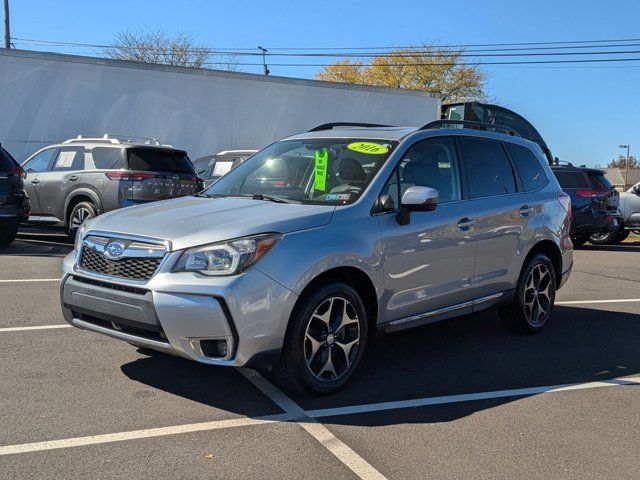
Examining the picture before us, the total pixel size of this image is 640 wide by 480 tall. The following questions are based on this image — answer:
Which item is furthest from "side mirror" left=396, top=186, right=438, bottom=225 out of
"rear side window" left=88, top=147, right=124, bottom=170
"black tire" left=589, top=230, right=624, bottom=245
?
"black tire" left=589, top=230, right=624, bottom=245

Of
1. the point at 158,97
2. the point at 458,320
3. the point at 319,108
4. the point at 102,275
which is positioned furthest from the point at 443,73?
the point at 102,275

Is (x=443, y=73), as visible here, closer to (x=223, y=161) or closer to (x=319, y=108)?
(x=319, y=108)

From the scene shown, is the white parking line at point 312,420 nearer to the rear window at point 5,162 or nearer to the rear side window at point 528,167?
the rear side window at point 528,167

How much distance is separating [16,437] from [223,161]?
1081cm

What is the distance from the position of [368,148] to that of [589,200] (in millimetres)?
10918

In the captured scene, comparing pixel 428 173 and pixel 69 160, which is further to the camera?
pixel 69 160

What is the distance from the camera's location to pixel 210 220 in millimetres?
4336

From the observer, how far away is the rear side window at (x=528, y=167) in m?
6.48

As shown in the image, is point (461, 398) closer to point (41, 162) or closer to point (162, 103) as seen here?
point (41, 162)

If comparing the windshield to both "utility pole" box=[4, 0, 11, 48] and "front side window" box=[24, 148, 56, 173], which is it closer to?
"front side window" box=[24, 148, 56, 173]

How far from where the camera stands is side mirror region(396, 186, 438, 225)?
4.77 meters

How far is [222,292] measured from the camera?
3.86 metres

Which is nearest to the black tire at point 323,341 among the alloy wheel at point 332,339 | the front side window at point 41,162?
the alloy wheel at point 332,339

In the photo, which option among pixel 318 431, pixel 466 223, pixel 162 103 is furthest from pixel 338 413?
pixel 162 103
